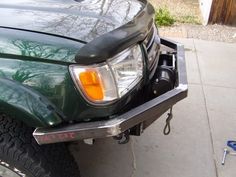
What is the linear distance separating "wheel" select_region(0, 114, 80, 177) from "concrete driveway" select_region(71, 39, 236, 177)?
3.06 feet

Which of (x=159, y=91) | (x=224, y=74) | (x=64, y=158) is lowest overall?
(x=224, y=74)

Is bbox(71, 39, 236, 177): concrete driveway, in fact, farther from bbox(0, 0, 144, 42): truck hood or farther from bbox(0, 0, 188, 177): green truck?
bbox(0, 0, 144, 42): truck hood

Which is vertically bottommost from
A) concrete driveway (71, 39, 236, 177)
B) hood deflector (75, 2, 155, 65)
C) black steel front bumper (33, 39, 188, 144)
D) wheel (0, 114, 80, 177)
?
concrete driveway (71, 39, 236, 177)

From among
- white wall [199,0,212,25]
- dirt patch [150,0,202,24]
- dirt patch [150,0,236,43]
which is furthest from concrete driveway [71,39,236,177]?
dirt patch [150,0,202,24]

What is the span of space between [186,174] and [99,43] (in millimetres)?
1558

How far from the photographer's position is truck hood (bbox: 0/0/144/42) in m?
1.91

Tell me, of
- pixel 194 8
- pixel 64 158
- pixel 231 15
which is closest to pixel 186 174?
pixel 64 158

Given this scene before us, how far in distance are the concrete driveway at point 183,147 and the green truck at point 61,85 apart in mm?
892

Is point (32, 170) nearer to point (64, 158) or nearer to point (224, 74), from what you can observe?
point (64, 158)

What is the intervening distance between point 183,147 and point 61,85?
5.85 ft

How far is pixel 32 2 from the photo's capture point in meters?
2.25

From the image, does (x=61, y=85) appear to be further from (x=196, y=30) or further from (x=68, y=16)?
(x=196, y=30)

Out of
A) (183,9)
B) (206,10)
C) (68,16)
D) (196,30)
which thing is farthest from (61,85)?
(183,9)

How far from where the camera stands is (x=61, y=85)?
5.75ft
